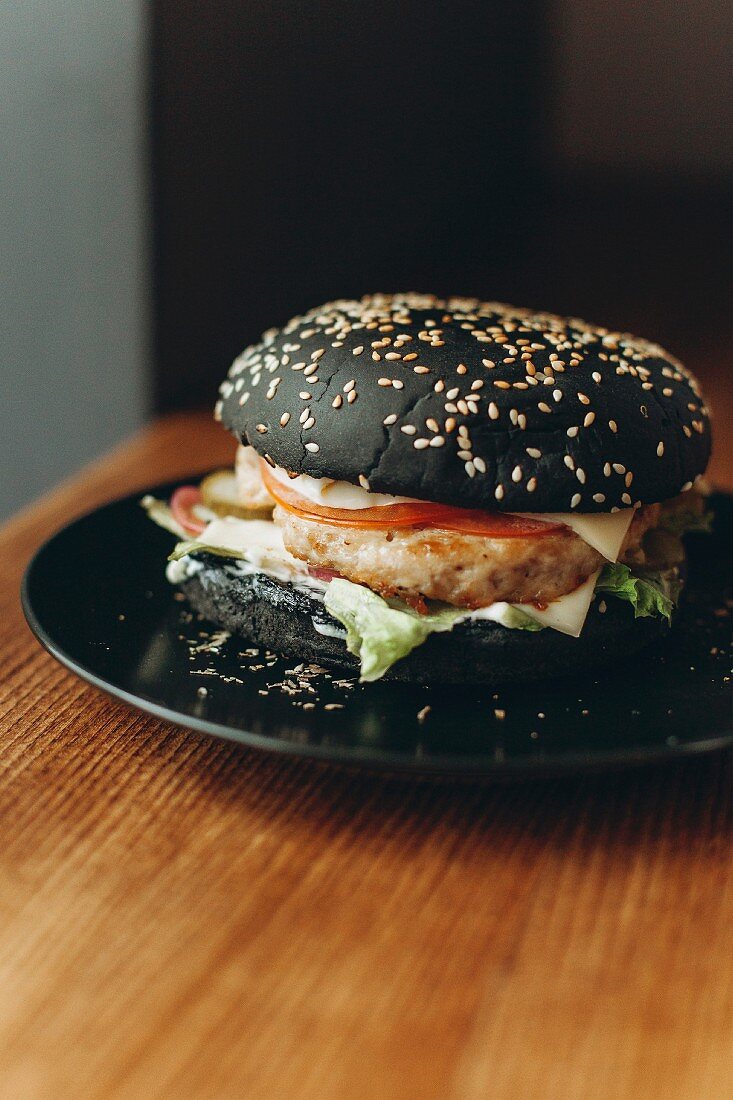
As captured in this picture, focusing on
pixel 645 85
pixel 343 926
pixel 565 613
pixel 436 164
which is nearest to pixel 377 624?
pixel 565 613

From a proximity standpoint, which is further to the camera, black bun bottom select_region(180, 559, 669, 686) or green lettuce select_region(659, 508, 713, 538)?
green lettuce select_region(659, 508, 713, 538)

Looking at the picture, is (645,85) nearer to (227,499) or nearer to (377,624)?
(227,499)

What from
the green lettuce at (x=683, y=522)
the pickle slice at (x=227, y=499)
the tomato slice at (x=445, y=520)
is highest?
the tomato slice at (x=445, y=520)

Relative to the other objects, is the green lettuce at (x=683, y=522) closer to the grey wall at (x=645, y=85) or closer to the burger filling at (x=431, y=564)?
the burger filling at (x=431, y=564)

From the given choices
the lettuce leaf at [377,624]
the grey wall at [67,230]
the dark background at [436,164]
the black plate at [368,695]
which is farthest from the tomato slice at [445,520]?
the dark background at [436,164]

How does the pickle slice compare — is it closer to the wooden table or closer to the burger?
the burger

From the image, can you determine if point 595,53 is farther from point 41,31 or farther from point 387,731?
point 387,731

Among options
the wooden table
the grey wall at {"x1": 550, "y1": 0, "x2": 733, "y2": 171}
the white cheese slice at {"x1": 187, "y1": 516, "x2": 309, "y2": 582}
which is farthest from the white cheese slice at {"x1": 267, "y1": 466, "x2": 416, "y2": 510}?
the grey wall at {"x1": 550, "y1": 0, "x2": 733, "y2": 171}
